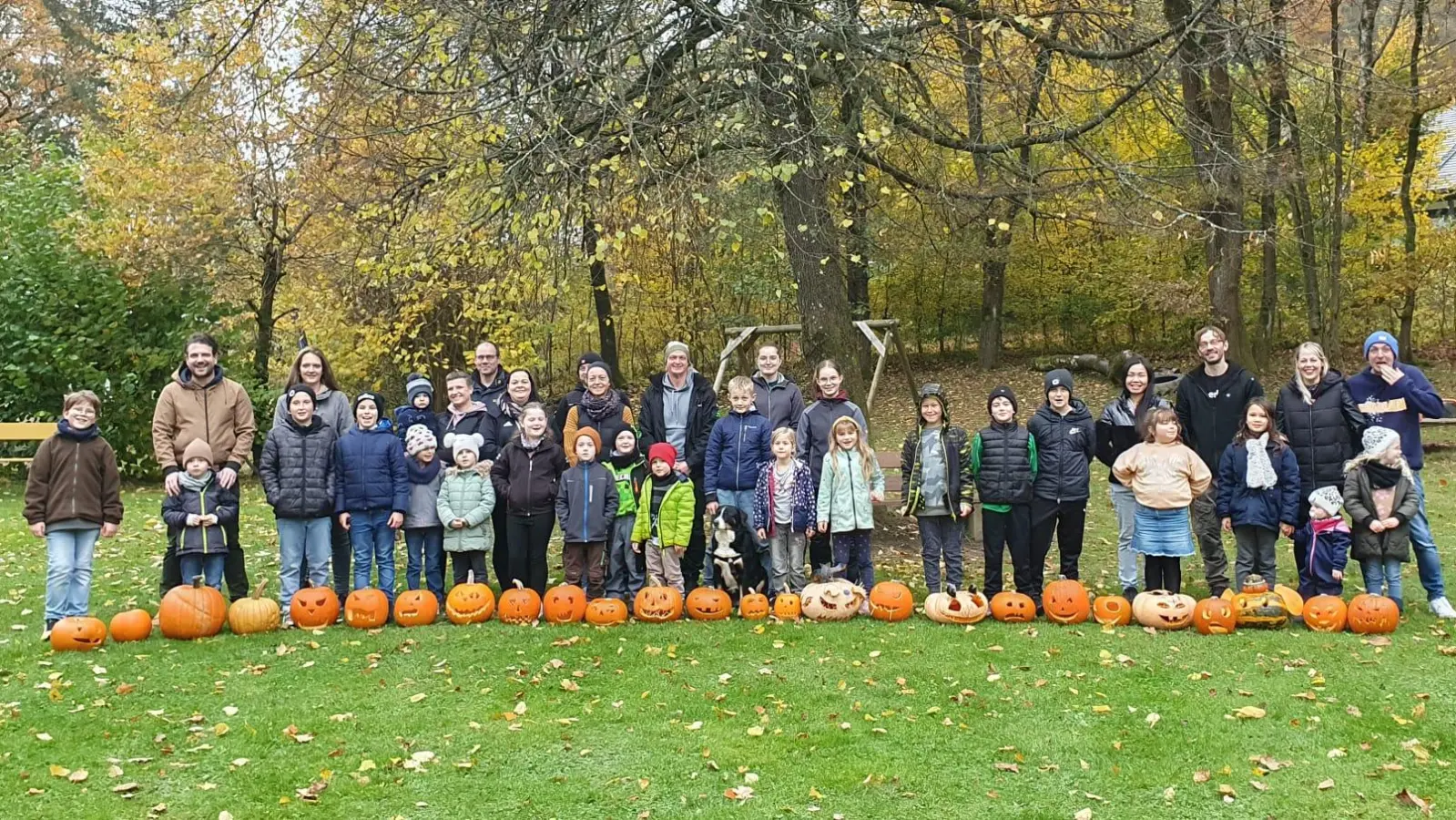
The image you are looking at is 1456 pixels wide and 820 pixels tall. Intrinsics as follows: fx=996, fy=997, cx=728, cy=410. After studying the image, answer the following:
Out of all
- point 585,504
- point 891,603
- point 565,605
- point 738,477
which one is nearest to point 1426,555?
point 891,603

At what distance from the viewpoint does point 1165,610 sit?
628 cm

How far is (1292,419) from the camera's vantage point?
260 inches

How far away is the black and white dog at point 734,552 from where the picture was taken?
22.5ft

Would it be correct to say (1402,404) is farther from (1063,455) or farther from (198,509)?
(198,509)

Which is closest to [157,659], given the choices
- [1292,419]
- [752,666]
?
[752,666]

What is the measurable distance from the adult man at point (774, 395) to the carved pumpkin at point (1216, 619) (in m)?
2.88

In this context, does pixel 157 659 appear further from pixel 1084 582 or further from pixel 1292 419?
pixel 1292 419

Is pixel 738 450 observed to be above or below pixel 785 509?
above

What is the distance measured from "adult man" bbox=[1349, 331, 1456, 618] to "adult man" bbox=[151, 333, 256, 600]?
24.5 ft

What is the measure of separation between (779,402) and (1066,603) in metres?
2.35

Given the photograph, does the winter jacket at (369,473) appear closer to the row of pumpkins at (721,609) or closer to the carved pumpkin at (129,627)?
the row of pumpkins at (721,609)

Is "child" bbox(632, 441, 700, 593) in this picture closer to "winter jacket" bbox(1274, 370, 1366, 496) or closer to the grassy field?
the grassy field

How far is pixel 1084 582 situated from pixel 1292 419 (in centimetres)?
211

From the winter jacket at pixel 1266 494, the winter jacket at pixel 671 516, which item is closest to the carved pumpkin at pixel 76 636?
the winter jacket at pixel 671 516
